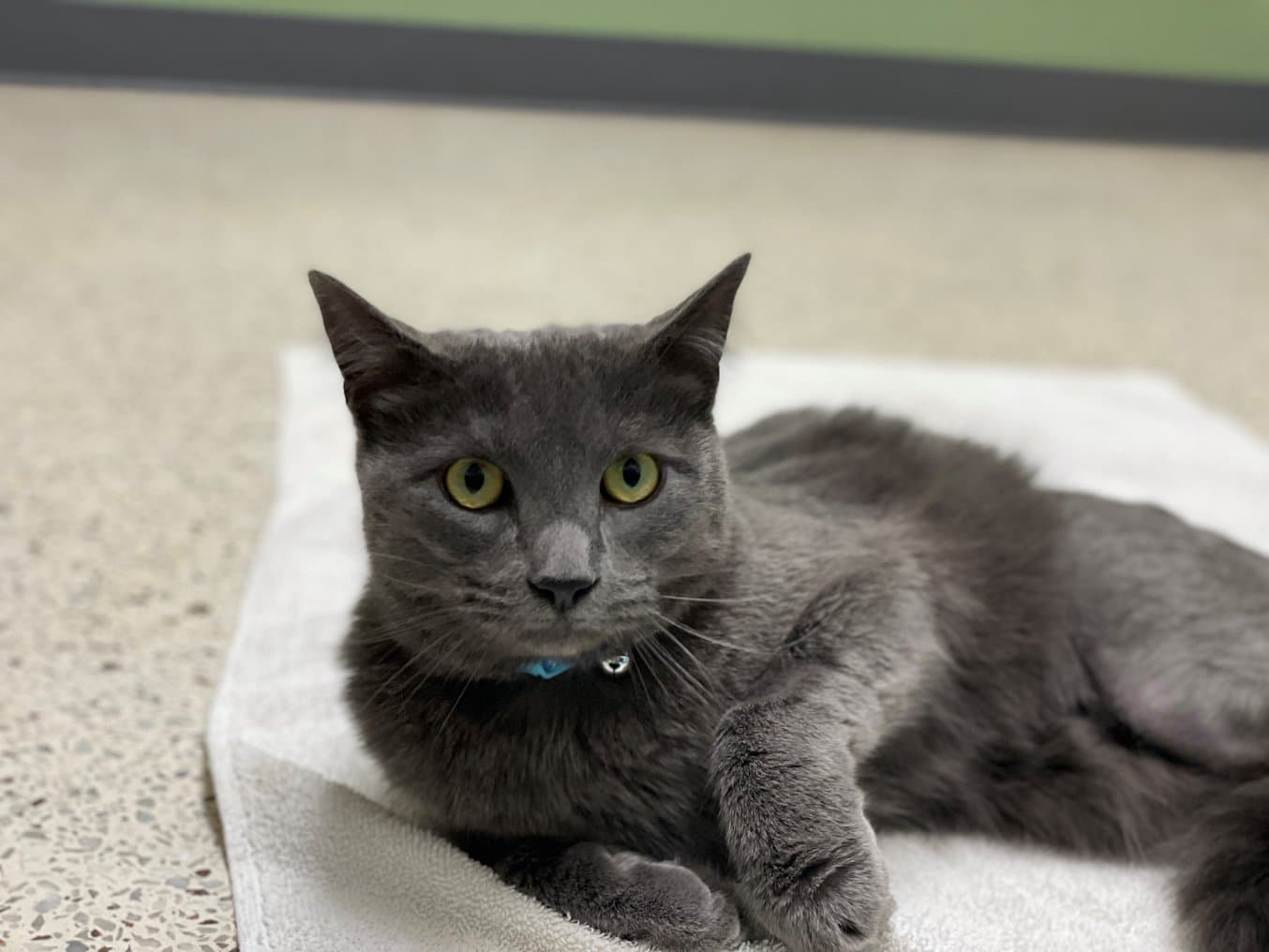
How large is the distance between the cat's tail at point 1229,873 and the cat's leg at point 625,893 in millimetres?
379

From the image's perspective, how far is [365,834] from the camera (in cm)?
104

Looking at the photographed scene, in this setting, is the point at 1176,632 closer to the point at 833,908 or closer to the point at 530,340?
the point at 833,908

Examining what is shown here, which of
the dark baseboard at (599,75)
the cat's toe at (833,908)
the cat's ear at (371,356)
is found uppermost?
the dark baseboard at (599,75)

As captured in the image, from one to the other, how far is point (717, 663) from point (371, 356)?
0.38 meters

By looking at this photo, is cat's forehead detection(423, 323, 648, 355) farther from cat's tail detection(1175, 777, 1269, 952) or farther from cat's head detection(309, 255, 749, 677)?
cat's tail detection(1175, 777, 1269, 952)

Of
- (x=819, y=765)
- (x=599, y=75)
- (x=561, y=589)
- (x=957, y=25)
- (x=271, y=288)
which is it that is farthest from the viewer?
(x=957, y=25)

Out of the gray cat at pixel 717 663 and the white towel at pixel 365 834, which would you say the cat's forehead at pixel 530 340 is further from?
the white towel at pixel 365 834

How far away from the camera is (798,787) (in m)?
0.92

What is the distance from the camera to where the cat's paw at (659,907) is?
2.98 feet

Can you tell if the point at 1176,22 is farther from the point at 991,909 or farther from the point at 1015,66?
the point at 991,909

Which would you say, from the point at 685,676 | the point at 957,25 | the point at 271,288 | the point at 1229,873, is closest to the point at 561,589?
the point at 685,676

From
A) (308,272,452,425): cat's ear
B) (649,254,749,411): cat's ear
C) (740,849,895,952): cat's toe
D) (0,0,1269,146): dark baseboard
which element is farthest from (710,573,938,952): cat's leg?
(0,0,1269,146): dark baseboard

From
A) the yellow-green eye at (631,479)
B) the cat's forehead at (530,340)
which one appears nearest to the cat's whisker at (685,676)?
the yellow-green eye at (631,479)

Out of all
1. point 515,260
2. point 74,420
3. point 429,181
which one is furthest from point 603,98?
point 74,420
